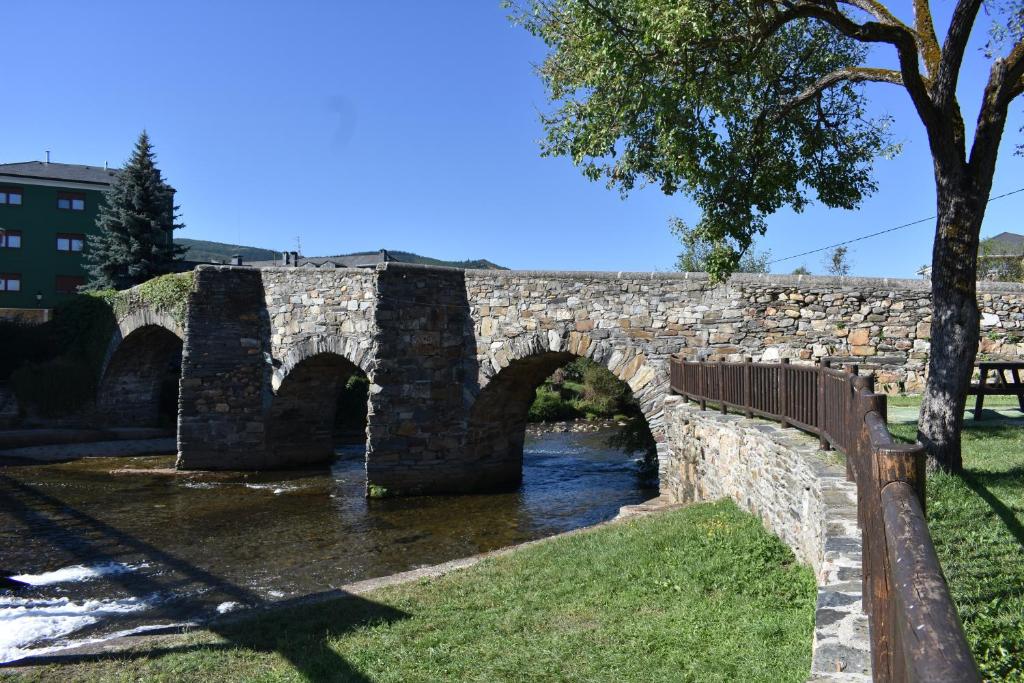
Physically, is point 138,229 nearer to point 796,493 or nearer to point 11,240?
point 11,240

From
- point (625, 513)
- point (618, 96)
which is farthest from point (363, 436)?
point (618, 96)

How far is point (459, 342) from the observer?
50.8 ft

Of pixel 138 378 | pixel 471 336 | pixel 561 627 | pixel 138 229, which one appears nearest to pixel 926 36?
A: pixel 561 627

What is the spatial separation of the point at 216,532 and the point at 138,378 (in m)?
15.7

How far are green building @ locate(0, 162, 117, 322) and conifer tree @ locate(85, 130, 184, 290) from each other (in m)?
8.37

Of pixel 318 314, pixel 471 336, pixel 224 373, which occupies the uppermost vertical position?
pixel 318 314

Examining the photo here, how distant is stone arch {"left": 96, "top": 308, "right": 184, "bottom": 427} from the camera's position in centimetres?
2441

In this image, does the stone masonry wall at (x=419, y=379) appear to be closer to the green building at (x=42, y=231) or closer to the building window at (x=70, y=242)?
the green building at (x=42, y=231)

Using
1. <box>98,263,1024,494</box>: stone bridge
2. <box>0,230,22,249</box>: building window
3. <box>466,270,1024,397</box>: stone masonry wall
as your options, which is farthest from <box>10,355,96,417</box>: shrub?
<box>0,230,22,249</box>: building window

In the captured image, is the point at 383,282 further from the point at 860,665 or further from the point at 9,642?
the point at 860,665

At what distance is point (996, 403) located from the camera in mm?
13031

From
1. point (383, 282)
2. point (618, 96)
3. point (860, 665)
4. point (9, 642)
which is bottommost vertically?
point (9, 642)

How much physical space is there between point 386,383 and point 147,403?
600 inches

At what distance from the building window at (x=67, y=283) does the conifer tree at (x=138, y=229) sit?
30.9ft
